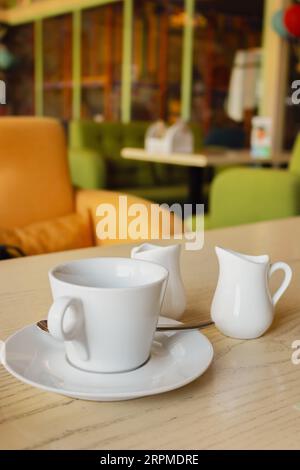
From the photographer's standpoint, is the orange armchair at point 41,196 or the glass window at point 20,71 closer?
the orange armchair at point 41,196

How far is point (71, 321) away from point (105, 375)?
6 centimetres

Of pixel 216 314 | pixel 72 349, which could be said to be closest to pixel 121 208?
pixel 216 314

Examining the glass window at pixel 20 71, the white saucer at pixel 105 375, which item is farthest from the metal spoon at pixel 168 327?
the glass window at pixel 20 71

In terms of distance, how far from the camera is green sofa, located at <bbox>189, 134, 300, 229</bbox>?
252 cm

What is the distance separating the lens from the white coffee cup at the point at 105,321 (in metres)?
0.48

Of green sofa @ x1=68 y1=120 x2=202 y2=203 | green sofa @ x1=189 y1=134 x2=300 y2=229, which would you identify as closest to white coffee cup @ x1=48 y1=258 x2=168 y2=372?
green sofa @ x1=189 y1=134 x2=300 y2=229

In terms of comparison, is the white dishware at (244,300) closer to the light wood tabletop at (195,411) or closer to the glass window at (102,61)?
the light wood tabletop at (195,411)

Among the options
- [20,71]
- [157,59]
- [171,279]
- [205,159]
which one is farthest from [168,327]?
[20,71]

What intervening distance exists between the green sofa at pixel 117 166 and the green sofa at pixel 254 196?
4.44ft

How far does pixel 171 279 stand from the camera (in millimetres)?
680

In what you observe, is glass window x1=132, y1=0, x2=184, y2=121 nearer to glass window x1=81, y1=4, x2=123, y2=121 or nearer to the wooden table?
glass window x1=81, y1=4, x2=123, y2=121

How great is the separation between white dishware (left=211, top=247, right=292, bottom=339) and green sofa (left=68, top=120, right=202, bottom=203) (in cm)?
333

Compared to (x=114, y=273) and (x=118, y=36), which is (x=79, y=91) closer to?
(x=118, y=36)

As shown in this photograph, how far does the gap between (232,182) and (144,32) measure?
409cm
